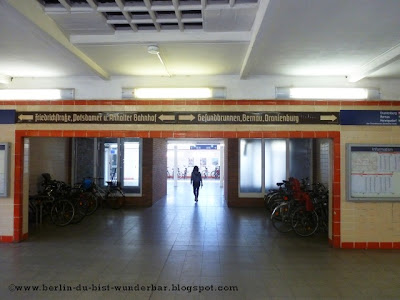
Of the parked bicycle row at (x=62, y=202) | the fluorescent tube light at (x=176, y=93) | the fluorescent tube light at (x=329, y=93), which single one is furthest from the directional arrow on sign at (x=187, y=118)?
the parked bicycle row at (x=62, y=202)

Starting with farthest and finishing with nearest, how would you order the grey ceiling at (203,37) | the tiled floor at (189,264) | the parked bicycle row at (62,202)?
1. the parked bicycle row at (62,202)
2. the tiled floor at (189,264)
3. the grey ceiling at (203,37)

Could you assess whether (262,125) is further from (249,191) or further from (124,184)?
(124,184)

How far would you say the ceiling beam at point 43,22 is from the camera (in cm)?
320

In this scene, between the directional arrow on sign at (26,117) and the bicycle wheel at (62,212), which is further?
the bicycle wheel at (62,212)

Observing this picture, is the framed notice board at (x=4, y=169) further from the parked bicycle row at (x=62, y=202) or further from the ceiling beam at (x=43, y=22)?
the ceiling beam at (x=43, y=22)

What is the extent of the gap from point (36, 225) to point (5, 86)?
3.24 meters

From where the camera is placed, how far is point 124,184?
11.1 metres

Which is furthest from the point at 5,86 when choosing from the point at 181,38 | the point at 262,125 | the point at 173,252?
the point at 262,125

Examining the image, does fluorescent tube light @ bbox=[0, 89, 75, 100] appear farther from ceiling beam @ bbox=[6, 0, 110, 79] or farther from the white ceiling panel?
ceiling beam @ bbox=[6, 0, 110, 79]

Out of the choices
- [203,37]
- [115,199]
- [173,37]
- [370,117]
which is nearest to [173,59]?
[173,37]

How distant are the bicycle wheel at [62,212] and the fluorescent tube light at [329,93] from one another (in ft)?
Answer: 17.4

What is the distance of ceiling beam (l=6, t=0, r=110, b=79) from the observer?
320 centimetres

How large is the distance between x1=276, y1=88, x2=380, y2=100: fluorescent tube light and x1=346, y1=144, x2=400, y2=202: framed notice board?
0.85 metres

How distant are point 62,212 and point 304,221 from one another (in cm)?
537
